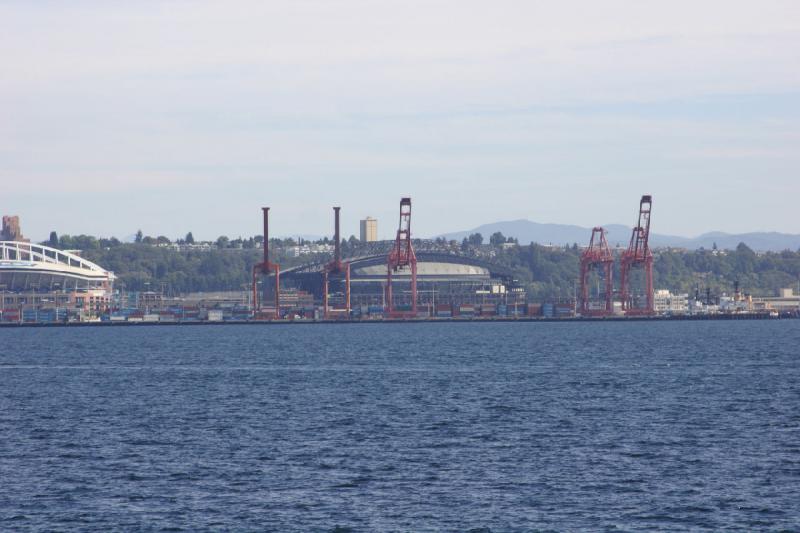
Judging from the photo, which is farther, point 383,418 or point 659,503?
point 383,418

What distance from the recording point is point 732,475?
43.5 metres

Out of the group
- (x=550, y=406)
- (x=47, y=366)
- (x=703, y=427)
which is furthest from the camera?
(x=47, y=366)

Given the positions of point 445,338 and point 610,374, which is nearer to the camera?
point 610,374

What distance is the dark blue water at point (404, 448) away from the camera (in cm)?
3797

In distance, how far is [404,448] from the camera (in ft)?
165

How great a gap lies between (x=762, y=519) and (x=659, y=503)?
327 centimetres

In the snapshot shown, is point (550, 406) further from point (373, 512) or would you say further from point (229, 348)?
point (229, 348)

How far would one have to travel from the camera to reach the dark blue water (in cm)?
3797

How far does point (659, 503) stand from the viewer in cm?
3903

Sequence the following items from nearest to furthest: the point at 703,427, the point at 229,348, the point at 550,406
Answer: the point at 703,427, the point at 550,406, the point at 229,348

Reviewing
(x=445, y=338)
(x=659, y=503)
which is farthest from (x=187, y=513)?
(x=445, y=338)

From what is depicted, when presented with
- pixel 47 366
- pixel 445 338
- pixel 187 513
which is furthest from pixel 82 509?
pixel 445 338

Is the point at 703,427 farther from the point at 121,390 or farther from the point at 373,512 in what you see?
the point at 121,390

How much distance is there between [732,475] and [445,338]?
123 metres
